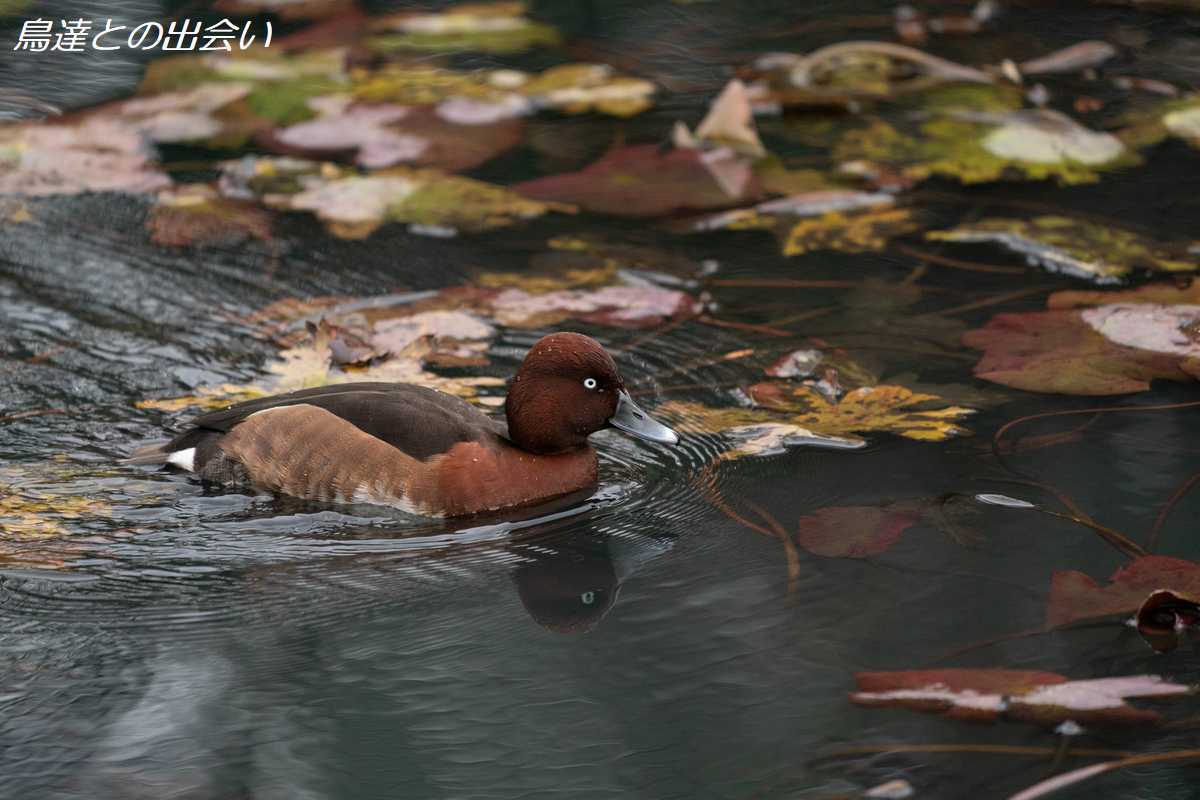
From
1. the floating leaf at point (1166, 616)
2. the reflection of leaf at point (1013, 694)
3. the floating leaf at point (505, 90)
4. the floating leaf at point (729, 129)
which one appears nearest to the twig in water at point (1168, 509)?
the floating leaf at point (1166, 616)

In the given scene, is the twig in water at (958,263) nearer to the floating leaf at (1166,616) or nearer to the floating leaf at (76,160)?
the floating leaf at (1166,616)

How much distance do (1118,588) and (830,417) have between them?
1384mm

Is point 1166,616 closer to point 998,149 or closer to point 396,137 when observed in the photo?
point 998,149

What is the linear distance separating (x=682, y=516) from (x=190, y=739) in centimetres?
178

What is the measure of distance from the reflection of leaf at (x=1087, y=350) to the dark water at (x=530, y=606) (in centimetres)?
10

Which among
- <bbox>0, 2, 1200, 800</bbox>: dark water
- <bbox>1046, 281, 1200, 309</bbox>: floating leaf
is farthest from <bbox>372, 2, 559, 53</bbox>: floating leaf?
<bbox>1046, 281, 1200, 309</bbox>: floating leaf

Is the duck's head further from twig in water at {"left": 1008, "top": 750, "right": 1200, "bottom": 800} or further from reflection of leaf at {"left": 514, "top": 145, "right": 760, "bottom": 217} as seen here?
reflection of leaf at {"left": 514, "top": 145, "right": 760, "bottom": 217}

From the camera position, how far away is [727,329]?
237 inches

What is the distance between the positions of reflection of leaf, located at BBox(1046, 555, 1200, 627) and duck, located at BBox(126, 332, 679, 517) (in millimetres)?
1402

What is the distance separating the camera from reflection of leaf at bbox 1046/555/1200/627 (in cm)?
401

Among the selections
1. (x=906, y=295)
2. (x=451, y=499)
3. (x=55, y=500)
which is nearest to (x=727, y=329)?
(x=906, y=295)

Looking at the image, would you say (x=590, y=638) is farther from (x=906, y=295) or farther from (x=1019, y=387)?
(x=906, y=295)

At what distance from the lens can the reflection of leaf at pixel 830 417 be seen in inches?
202

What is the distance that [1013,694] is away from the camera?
358 centimetres
